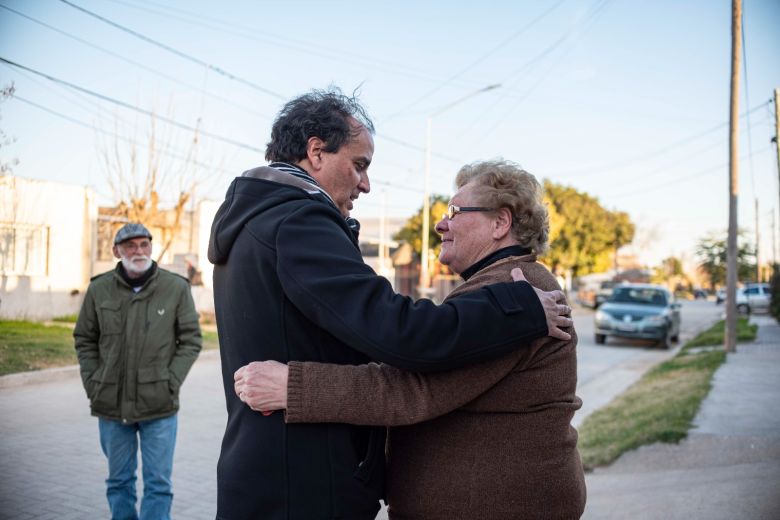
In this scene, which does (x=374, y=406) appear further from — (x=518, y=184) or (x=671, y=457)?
(x=671, y=457)

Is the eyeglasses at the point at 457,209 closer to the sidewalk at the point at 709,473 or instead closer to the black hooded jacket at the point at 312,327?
the black hooded jacket at the point at 312,327

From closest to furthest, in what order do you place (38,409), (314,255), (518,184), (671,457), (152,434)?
(314,255) → (518,184) → (152,434) → (671,457) → (38,409)

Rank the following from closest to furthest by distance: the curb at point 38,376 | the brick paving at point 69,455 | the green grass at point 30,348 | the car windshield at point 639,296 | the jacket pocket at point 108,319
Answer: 1. the jacket pocket at point 108,319
2. the brick paving at point 69,455
3. the curb at point 38,376
4. the green grass at point 30,348
5. the car windshield at point 639,296

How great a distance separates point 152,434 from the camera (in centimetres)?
454

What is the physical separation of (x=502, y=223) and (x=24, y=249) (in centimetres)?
1500

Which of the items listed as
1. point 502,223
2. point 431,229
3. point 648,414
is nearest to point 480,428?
point 502,223

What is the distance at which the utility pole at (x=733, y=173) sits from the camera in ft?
49.9

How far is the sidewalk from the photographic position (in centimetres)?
480

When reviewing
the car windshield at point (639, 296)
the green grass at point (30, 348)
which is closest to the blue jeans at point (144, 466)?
the green grass at point (30, 348)

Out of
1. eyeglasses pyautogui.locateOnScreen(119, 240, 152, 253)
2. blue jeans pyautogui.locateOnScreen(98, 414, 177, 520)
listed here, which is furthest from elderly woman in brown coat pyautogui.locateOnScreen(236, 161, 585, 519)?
eyeglasses pyautogui.locateOnScreen(119, 240, 152, 253)

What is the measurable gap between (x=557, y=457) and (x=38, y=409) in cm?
821

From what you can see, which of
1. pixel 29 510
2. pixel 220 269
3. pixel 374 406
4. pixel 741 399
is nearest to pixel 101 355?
pixel 29 510

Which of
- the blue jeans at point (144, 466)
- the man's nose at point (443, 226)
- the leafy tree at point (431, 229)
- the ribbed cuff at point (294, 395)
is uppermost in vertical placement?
the leafy tree at point (431, 229)

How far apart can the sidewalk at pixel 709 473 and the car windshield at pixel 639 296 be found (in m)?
10.8
